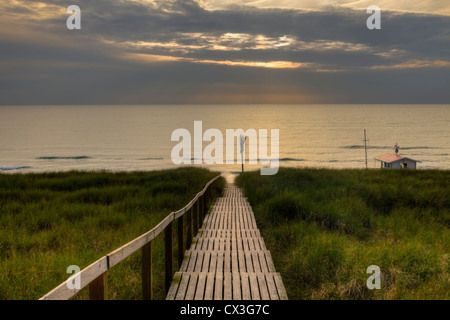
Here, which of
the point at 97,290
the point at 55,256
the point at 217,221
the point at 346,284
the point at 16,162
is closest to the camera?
the point at 97,290

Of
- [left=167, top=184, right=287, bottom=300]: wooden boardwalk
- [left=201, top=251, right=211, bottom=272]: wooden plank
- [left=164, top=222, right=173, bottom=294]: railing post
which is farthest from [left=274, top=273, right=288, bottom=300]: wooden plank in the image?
[left=164, top=222, right=173, bottom=294]: railing post

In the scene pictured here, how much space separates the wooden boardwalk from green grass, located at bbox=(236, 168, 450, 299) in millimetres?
464

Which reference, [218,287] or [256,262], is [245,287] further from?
[256,262]

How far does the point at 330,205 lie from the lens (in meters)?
10.2

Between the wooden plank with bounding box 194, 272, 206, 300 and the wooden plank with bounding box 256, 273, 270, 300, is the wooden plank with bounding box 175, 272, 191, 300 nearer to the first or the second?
the wooden plank with bounding box 194, 272, 206, 300

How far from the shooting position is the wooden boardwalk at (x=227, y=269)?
454 cm

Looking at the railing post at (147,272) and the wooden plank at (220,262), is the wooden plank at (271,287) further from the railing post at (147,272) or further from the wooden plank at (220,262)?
the railing post at (147,272)

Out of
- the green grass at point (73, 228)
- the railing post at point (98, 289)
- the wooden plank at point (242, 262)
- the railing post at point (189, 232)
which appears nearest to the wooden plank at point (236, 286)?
the wooden plank at point (242, 262)

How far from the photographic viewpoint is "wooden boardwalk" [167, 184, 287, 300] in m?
4.54

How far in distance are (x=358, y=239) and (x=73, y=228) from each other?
677 centimetres

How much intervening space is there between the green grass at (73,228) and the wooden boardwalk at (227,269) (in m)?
0.51
